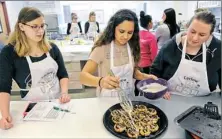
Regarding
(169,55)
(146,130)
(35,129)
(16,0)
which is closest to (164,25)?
(169,55)

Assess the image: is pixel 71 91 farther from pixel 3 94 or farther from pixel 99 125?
pixel 99 125

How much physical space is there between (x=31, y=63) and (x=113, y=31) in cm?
58

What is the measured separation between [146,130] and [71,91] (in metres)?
2.42

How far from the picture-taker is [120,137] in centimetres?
76

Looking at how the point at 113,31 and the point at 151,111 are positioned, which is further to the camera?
the point at 113,31

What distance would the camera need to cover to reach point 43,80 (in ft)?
4.16

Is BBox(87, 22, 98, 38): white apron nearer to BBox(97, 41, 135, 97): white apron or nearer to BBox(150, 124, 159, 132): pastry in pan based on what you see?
BBox(97, 41, 135, 97): white apron

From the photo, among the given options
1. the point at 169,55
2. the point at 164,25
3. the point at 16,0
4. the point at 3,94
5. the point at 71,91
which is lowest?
the point at 71,91

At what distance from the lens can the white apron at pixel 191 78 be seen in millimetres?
1119

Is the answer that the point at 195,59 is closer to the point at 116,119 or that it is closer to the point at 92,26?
the point at 116,119

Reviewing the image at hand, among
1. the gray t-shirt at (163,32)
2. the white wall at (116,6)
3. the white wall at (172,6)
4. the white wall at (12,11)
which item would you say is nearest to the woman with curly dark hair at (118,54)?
the gray t-shirt at (163,32)

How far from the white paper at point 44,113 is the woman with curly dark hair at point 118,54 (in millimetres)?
241

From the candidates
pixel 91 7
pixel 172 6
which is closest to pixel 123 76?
pixel 91 7

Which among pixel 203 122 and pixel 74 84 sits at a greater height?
pixel 203 122
